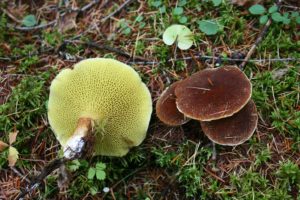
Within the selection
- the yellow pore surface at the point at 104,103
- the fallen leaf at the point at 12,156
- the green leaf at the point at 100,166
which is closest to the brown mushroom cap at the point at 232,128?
the yellow pore surface at the point at 104,103

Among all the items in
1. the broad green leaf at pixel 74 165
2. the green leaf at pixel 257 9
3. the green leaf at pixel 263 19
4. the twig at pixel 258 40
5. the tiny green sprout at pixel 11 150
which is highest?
the green leaf at pixel 257 9

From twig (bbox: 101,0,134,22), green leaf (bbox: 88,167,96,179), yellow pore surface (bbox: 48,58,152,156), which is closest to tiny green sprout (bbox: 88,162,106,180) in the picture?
green leaf (bbox: 88,167,96,179)

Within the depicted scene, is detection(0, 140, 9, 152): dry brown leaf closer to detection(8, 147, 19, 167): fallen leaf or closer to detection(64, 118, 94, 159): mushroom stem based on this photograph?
detection(8, 147, 19, 167): fallen leaf

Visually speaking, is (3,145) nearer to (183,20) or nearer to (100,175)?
(100,175)

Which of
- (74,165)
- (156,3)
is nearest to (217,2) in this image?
(156,3)

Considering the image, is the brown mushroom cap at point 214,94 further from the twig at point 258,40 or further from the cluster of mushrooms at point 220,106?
the twig at point 258,40

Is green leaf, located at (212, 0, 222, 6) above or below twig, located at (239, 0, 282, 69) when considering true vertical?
above
